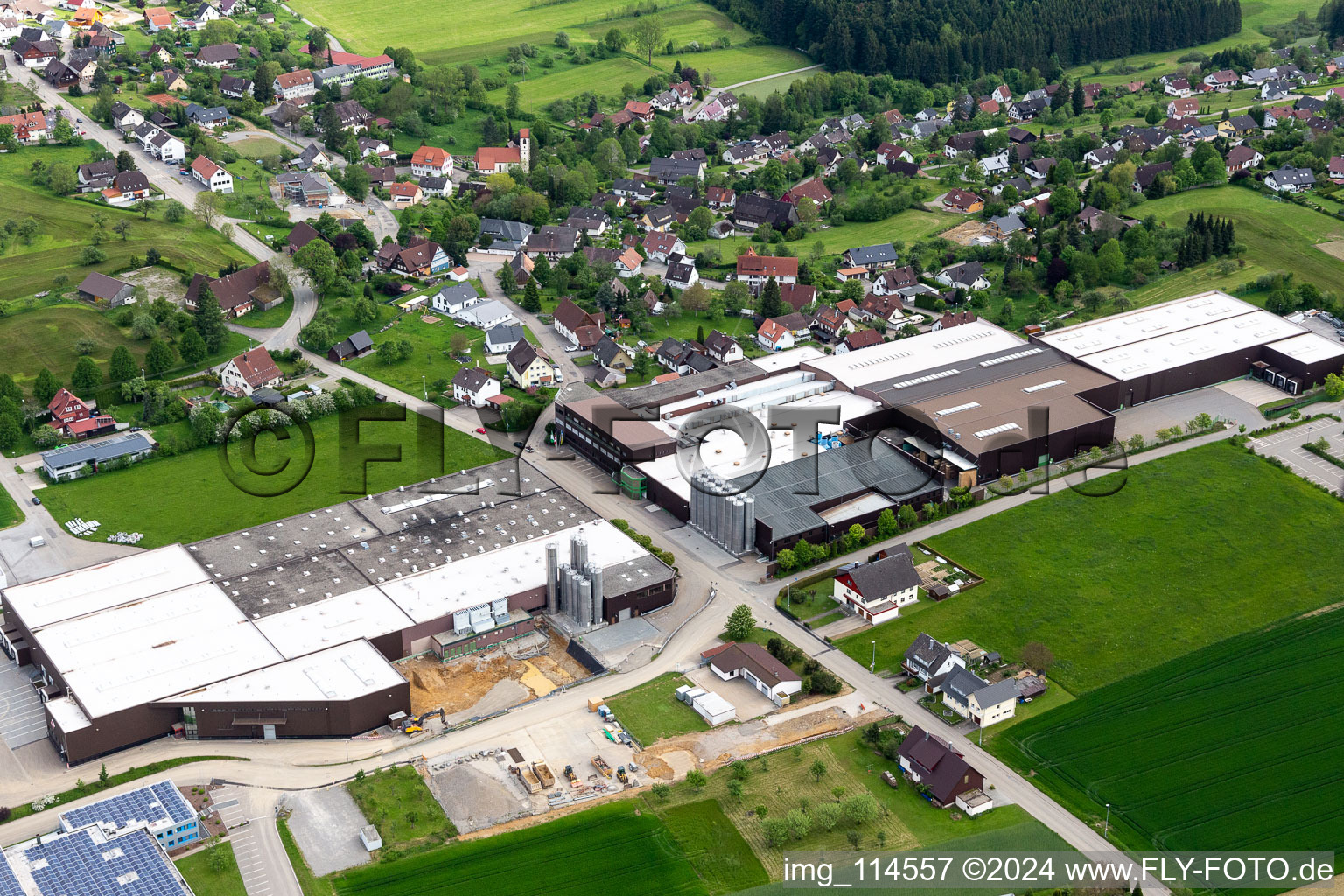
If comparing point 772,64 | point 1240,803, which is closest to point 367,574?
point 1240,803

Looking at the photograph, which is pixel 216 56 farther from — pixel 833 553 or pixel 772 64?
pixel 833 553

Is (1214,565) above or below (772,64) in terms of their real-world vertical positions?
below

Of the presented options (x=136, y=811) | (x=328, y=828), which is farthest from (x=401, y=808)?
(x=136, y=811)

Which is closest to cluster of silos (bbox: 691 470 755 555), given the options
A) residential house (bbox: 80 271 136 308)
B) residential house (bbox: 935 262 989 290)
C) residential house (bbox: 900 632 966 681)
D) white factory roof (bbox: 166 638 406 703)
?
residential house (bbox: 900 632 966 681)

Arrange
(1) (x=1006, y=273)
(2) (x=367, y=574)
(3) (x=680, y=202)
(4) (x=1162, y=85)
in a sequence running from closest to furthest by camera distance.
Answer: (2) (x=367, y=574)
(1) (x=1006, y=273)
(3) (x=680, y=202)
(4) (x=1162, y=85)

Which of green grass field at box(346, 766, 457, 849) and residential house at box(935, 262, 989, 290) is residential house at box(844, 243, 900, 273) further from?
green grass field at box(346, 766, 457, 849)

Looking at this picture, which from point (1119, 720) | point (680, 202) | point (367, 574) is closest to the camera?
point (1119, 720)

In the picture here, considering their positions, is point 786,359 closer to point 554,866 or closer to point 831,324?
point 831,324
